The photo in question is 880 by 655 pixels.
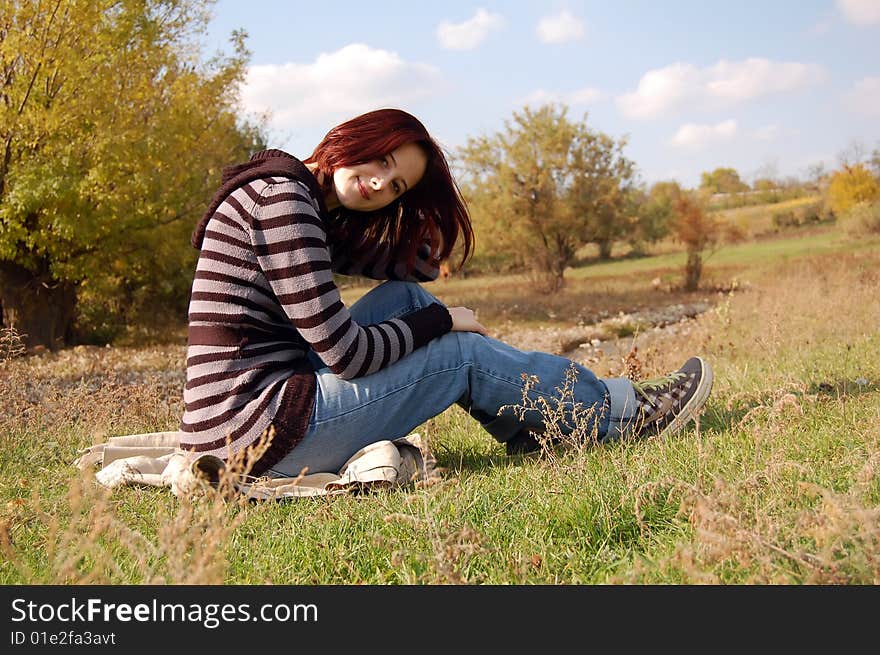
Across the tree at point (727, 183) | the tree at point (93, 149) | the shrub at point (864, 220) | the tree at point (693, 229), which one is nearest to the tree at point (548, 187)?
the tree at point (693, 229)

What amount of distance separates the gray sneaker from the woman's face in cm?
128

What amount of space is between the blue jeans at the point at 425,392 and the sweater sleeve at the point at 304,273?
0.13 metres

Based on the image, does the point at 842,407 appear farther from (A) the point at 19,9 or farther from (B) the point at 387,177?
(A) the point at 19,9

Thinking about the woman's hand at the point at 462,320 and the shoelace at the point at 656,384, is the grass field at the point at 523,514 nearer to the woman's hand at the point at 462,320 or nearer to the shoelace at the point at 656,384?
the shoelace at the point at 656,384

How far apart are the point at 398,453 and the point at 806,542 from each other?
4.51 ft

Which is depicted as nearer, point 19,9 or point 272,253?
point 272,253

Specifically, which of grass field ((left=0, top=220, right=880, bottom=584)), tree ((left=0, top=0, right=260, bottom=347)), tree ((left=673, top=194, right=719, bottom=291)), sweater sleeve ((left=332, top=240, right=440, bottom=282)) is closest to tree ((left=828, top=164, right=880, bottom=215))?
tree ((left=673, top=194, right=719, bottom=291))

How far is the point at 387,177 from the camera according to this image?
2871 millimetres

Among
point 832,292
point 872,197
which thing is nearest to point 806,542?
point 832,292

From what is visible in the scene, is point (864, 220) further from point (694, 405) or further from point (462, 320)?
point (462, 320)

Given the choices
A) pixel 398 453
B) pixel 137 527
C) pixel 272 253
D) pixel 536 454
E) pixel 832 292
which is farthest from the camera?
pixel 832 292

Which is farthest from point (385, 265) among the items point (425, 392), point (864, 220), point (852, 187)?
point (852, 187)

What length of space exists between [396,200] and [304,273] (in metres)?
0.76

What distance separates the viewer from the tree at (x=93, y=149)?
1087 cm
